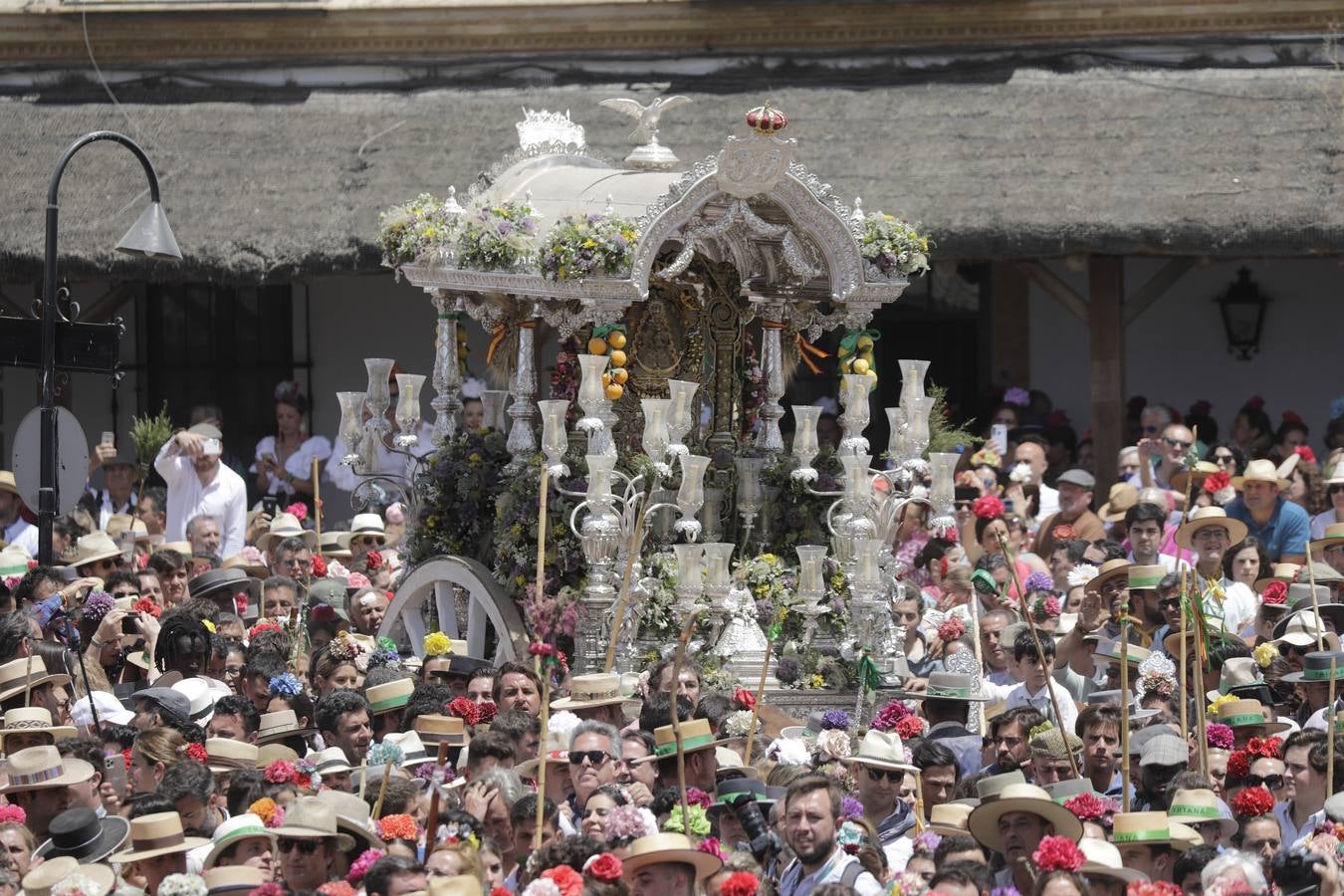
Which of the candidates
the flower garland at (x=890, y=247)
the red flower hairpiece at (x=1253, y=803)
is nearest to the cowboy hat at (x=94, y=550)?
the flower garland at (x=890, y=247)

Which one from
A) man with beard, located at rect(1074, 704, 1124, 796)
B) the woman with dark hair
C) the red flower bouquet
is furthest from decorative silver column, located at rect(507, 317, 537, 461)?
the red flower bouquet

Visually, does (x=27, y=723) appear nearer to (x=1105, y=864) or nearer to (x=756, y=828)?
(x=756, y=828)

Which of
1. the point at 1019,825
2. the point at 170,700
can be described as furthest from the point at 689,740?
the point at 170,700

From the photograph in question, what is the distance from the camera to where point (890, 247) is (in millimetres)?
12844

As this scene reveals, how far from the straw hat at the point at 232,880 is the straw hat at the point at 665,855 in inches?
48.0

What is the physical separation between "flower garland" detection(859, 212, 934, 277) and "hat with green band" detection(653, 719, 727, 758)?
3805 millimetres

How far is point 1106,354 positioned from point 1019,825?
366 inches

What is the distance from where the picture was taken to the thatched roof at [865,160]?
56.6ft

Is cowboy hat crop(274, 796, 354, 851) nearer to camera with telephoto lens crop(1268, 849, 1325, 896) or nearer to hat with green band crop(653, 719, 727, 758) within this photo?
hat with green band crop(653, 719, 727, 758)

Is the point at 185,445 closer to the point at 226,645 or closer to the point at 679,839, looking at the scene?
the point at 226,645

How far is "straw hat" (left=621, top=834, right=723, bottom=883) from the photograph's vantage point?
313 inches

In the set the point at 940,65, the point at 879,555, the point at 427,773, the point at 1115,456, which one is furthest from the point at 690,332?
the point at 940,65

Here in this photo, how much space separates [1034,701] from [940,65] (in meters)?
8.93

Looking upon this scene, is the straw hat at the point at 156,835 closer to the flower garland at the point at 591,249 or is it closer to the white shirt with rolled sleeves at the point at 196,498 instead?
the flower garland at the point at 591,249
